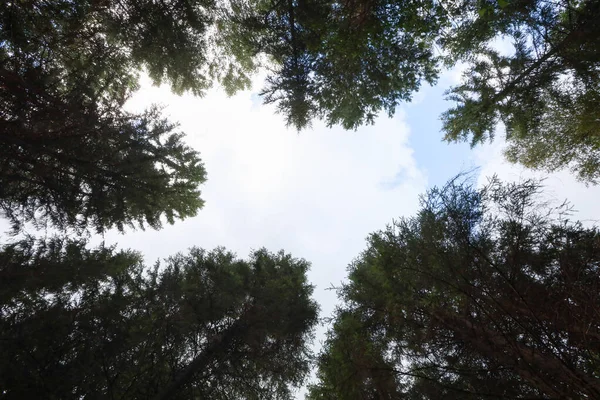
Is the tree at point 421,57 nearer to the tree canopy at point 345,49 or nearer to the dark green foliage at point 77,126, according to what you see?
the tree canopy at point 345,49

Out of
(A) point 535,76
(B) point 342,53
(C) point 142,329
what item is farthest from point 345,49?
(C) point 142,329

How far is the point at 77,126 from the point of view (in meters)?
6.75

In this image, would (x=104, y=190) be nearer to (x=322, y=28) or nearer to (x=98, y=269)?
(x=98, y=269)

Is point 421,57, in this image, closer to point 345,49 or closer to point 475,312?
point 345,49

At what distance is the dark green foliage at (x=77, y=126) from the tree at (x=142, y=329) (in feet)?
4.48

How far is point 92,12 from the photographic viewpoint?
7934 mm

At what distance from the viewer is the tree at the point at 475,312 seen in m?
3.28

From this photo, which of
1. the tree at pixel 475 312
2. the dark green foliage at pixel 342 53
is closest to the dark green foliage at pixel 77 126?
the dark green foliage at pixel 342 53

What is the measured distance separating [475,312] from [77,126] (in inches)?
363

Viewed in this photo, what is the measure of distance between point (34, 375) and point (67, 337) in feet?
4.05

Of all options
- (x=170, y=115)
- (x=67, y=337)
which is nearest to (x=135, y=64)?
(x=170, y=115)

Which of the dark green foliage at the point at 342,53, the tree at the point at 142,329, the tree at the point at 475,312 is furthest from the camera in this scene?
the dark green foliage at the point at 342,53

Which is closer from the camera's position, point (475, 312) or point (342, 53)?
point (475, 312)

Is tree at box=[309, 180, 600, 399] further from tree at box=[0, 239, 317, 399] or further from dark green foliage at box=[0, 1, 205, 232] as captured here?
dark green foliage at box=[0, 1, 205, 232]
